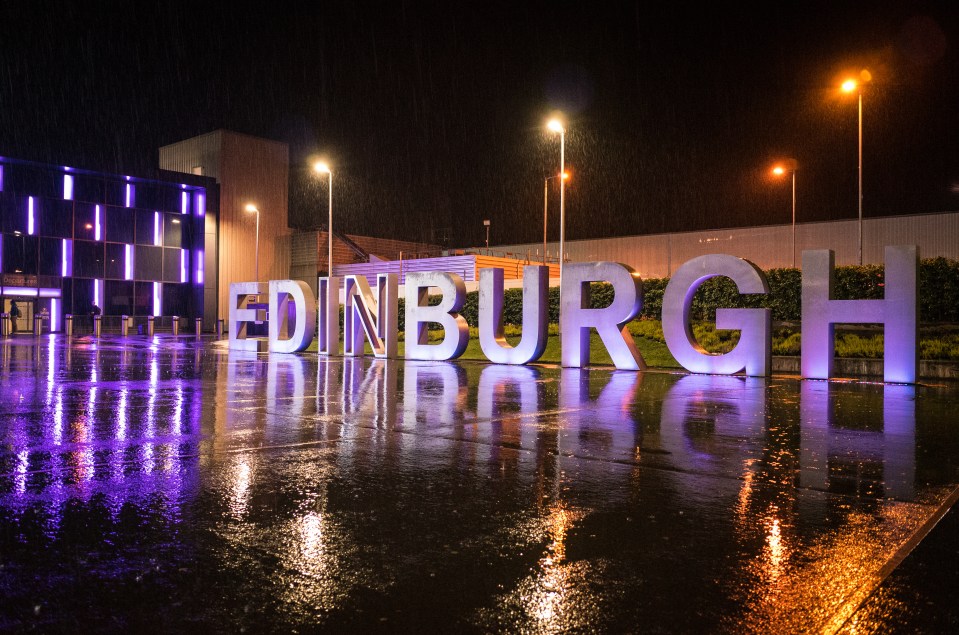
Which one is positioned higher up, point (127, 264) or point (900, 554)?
point (127, 264)

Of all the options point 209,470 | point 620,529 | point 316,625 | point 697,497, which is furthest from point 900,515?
point 209,470

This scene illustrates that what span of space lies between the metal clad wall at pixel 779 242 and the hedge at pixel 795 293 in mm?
19962

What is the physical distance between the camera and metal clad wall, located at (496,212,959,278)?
45500 millimetres

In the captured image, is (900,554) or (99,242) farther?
(99,242)

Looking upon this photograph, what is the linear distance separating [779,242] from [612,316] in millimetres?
37498

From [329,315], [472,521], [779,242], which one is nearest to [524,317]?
[329,315]

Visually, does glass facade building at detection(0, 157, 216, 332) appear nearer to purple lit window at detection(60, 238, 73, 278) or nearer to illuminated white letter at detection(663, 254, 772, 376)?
purple lit window at detection(60, 238, 73, 278)

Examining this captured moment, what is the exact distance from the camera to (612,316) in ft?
60.6

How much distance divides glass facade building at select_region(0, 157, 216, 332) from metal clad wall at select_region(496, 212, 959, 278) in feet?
98.9

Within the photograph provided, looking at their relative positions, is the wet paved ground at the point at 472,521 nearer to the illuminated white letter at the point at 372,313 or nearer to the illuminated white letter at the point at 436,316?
the illuminated white letter at the point at 436,316

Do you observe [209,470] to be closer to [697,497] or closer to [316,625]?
[316,625]

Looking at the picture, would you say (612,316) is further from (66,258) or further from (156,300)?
(156,300)

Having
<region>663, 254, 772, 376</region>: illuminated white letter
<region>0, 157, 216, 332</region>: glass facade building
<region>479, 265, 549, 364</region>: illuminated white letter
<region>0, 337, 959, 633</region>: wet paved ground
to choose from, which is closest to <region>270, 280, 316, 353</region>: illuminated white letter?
<region>479, 265, 549, 364</region>: illuminated white letter

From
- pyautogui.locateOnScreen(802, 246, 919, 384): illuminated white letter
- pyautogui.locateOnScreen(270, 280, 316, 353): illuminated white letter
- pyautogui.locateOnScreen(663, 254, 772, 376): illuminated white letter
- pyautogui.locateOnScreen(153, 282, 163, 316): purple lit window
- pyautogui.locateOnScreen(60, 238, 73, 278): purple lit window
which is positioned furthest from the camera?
pyautogui.locateOnScreen(153, 282, 163, 316): purple lit window
